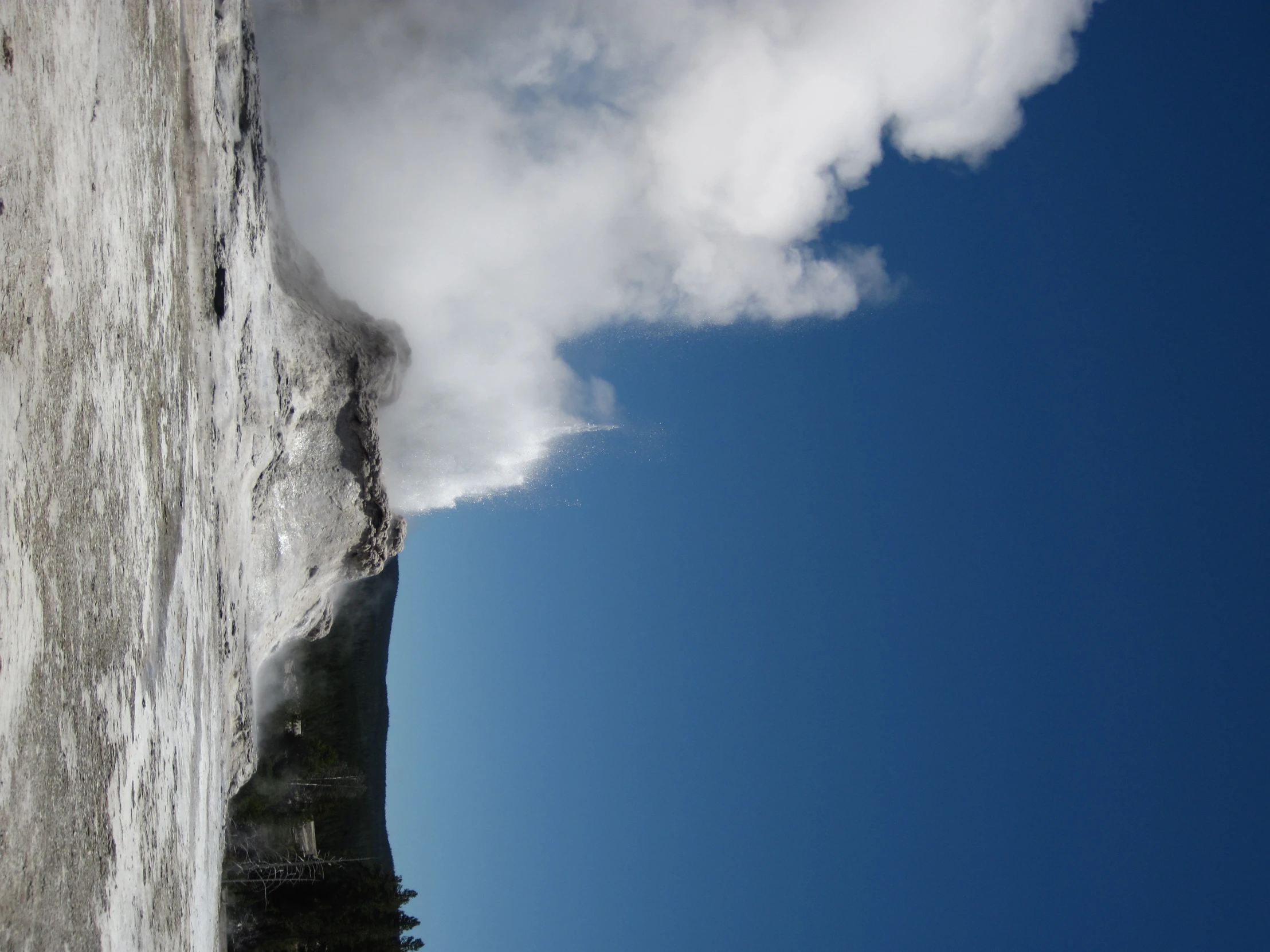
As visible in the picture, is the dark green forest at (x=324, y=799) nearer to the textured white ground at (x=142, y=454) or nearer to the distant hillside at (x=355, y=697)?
the distant hillside at (x=355, y=697)

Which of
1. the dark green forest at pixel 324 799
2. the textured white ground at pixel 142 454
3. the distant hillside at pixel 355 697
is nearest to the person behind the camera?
the textured white ground at pixel 142 454

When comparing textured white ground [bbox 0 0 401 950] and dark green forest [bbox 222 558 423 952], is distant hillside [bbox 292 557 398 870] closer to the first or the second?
dark green forest [bbox 222 558 423 952]

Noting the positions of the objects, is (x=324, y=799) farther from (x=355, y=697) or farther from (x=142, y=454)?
(x=142, y=454)

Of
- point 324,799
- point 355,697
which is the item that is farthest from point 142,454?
point 324,799

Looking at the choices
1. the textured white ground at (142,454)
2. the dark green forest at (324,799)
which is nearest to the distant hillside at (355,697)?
the dark green forest at (324,799)

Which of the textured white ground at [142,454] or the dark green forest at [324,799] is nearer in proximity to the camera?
the textured white ground at [142,454]

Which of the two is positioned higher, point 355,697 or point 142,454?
Answer: point 355,697

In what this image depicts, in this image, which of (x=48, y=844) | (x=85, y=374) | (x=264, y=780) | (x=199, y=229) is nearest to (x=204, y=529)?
(x=199, y=229)

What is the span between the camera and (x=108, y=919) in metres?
6.05

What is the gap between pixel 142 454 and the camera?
6621 millimetres

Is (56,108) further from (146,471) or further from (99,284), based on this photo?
(146,471)

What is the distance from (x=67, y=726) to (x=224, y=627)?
4.64 m

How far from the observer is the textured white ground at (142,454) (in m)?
4.53

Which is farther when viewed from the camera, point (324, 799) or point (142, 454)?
point (324, 799)
